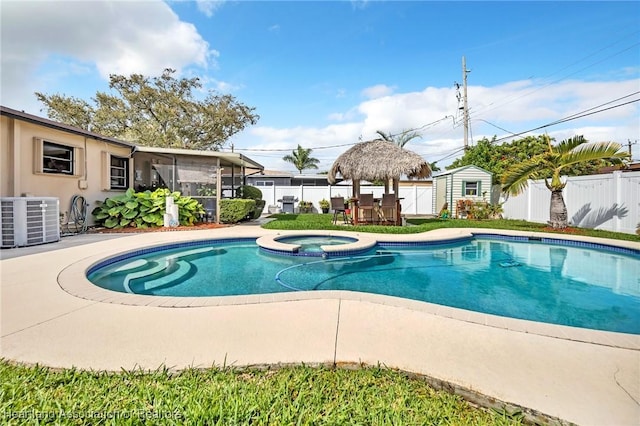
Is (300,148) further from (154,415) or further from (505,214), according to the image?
(154,415)

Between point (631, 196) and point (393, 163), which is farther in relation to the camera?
point (393, 163)

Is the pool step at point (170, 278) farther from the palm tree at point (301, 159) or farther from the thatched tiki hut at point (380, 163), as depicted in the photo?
the palm tree at point (301, 159)

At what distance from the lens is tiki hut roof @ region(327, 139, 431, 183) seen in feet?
37.3

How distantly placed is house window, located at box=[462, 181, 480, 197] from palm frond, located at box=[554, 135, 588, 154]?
569 centimetres

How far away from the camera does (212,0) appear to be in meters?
9.63

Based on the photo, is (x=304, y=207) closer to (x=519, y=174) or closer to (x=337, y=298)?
(x=519, y=174)

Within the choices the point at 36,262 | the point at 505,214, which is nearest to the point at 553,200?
the point at 505,214

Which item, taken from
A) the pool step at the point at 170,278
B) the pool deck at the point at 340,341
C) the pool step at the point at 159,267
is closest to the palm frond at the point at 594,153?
the pool deck at the point at 340,341

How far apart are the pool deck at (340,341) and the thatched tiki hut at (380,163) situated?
8.46 m

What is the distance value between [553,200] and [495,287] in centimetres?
796

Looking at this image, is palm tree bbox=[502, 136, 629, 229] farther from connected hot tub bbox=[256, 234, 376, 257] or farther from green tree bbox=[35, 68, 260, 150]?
green tree bbox=[35, 68, 260, 150]

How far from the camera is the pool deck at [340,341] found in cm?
192

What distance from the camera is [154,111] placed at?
2288cm

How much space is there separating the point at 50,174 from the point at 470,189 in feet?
57.2
